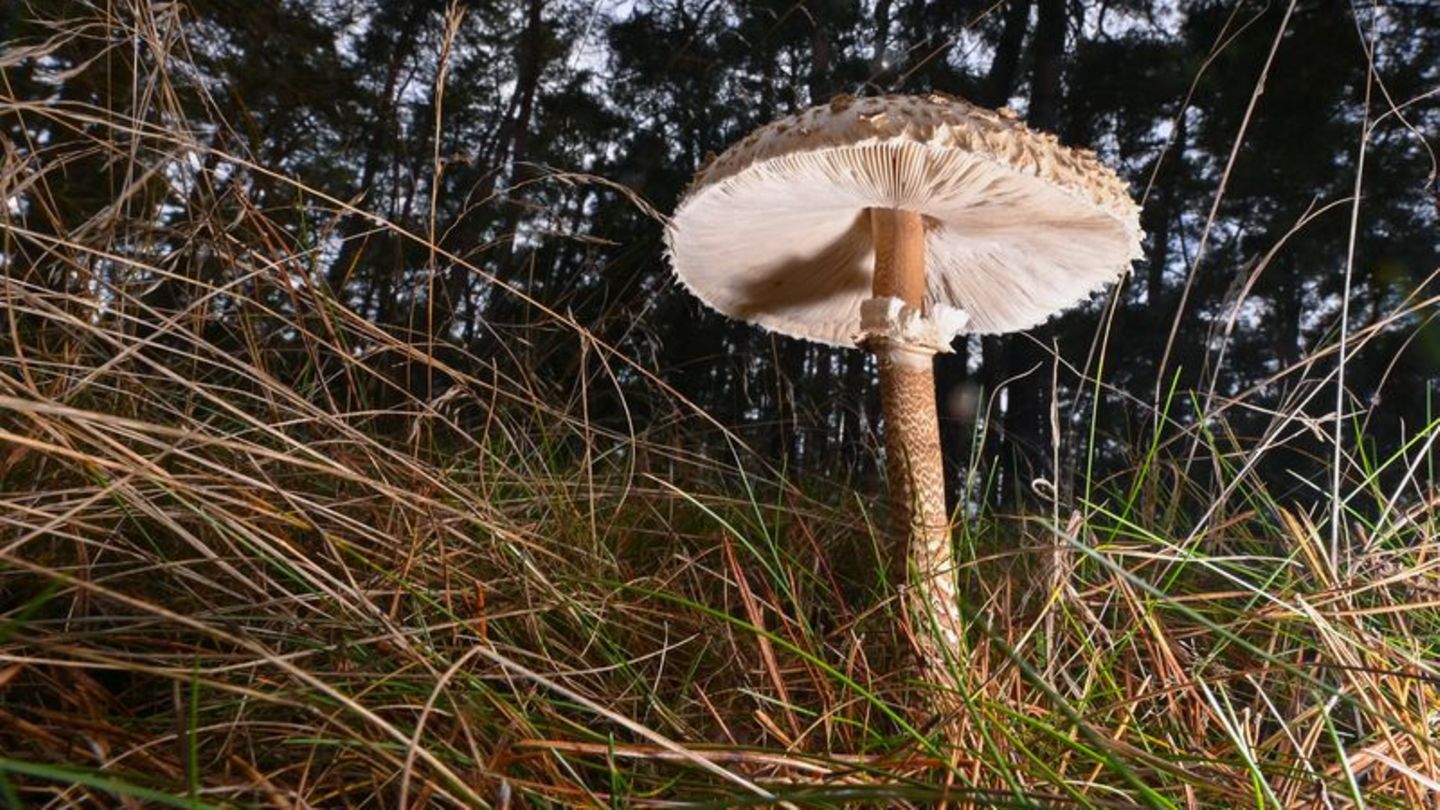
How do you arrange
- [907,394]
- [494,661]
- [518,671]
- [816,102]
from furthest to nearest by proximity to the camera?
[816,102], [907,394], [494,661], [518,671]

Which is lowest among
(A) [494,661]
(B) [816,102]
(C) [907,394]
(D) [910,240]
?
(A) [494,661]

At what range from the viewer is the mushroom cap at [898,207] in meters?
1.38

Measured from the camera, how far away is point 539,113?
8945 mm

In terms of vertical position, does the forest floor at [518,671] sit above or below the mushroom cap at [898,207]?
below

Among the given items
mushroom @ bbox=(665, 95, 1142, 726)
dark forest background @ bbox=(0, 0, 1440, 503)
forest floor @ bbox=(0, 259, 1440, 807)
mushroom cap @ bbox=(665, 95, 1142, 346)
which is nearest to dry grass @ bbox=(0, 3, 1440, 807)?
forest floor @ bbox=(0, 259, 1440, 807)

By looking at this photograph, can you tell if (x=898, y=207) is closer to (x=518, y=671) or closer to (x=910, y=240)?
(x=910, y=240)

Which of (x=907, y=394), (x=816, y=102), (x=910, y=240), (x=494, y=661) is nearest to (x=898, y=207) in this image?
(x=910, y=240)

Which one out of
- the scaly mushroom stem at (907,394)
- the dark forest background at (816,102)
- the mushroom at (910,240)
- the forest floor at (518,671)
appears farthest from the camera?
the dark forest background at (816,102)

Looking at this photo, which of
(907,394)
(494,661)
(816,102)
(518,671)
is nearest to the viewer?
(518,671)

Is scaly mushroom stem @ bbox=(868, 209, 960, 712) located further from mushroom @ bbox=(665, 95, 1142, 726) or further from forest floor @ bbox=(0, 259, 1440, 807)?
forest floor @ bbox=(0, 259, 1440, 807)

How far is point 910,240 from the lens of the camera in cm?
186

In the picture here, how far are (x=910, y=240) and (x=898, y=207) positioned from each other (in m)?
0.08

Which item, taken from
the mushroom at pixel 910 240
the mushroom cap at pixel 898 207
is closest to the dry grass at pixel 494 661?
the mushroom at pixel 910 240

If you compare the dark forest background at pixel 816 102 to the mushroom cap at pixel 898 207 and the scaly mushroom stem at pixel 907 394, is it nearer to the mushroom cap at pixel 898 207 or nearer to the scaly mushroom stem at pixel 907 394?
the mushroom cap at pixel 898 207
